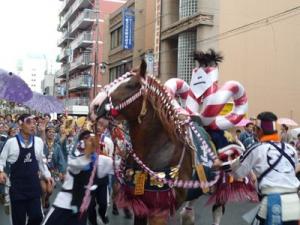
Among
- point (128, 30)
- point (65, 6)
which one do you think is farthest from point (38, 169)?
point (65, 6)

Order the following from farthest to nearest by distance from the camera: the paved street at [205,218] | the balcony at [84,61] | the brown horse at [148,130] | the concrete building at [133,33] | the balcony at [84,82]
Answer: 1. the balcony at [84,61]
2. the balcony at [84,82]
3. the concrete building at [133,33]
4. the paved street at [205,218]
5. the brown horse at [148,130]

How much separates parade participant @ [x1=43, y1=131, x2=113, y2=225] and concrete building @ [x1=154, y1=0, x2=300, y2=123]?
18960 millimetres

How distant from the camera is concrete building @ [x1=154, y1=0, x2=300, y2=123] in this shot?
23.4 metres

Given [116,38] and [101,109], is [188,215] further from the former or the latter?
[116,38]

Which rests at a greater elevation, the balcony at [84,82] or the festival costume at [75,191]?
the balcony at [84,82]

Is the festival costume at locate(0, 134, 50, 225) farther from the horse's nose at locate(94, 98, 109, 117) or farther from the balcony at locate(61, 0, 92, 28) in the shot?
the balcony at locate(61, 0, 92, 28)

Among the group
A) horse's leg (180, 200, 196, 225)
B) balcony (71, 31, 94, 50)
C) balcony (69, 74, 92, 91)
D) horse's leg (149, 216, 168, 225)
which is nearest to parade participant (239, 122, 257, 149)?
horse's leg (180, 200, 196, 225)

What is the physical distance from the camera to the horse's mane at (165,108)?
5249mm

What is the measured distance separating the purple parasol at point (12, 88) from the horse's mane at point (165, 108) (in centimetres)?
501

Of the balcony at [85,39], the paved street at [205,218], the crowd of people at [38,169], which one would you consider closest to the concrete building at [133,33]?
the balcony at [85,39]

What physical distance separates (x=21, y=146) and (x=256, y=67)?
19608mm

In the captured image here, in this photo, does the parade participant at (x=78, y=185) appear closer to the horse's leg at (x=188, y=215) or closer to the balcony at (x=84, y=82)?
the horse's leg at (x=188, y=215)

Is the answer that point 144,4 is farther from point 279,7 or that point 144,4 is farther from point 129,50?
point 279,7

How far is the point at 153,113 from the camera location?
17.3ft
